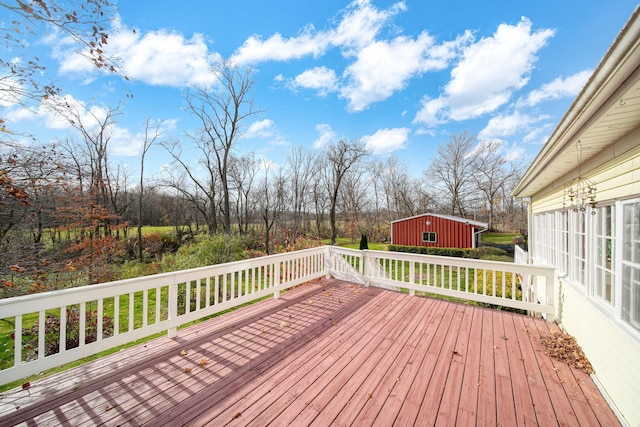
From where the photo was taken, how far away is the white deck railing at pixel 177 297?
7.38ft

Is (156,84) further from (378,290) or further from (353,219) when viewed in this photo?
(353,219)

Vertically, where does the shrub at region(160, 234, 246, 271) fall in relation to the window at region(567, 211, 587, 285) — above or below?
below

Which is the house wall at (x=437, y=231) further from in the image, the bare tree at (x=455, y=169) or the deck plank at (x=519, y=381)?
the deck plank at (x=519, y=381)

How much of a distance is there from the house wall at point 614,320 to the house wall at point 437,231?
13.3 metres

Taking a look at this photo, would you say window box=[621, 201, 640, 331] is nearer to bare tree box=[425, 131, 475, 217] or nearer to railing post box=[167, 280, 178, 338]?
railing post box=[167, 280, 178, 338]

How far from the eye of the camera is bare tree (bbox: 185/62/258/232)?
13.6 metres

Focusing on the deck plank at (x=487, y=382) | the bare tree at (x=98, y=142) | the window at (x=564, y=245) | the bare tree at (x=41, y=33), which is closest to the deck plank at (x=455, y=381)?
the deck plank at (x=487, y=382)

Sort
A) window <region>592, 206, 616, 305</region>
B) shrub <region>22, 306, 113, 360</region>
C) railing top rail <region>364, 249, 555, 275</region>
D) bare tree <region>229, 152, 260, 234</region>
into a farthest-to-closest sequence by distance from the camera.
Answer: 1. bare tree <region>229, 152, 260, 234</region>
2. shrub <region>22, 306, 113, 360</region>
3. railing top rail <region>364, 249, 555, 275</region>
4. window <region>592, 206, 616, 305</region>

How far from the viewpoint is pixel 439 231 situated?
52.4 ft

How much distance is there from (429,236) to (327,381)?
15.6 metres

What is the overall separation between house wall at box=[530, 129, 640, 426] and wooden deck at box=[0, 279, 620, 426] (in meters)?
0.21

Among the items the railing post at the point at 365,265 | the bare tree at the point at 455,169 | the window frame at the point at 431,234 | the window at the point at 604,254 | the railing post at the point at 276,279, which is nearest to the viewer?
the window at the point at 604,254

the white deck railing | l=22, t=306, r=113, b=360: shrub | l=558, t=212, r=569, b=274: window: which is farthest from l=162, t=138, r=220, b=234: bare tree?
l=558, t=212, r=569, b=274: window

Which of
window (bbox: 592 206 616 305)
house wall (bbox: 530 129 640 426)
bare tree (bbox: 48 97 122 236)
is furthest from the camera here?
bare tree (bbox: 48 97 122 236)
